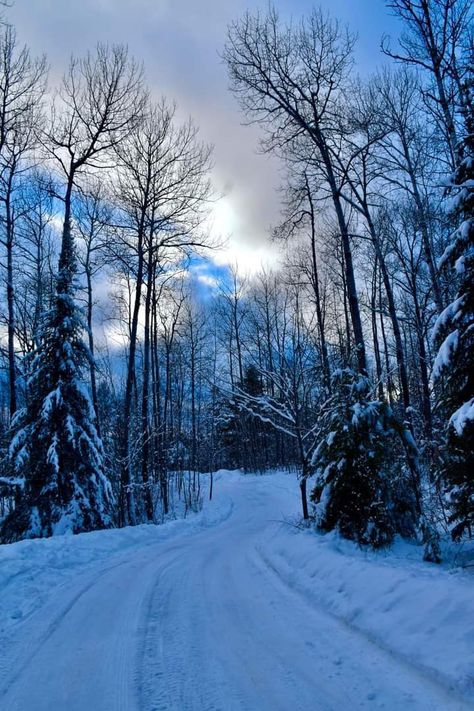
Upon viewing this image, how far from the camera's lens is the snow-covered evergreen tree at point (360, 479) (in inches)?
286

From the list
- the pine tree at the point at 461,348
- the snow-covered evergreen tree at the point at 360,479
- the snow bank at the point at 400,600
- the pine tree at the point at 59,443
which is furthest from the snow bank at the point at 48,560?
the pine tree at the point at 461,348

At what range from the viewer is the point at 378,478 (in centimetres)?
739

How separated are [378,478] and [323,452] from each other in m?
1.19

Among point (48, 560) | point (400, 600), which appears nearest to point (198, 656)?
point (400, 600)

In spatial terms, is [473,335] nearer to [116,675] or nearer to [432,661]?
[432,661]

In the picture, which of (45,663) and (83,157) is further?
(83,157)

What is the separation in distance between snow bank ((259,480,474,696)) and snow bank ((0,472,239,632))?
11.1 feet

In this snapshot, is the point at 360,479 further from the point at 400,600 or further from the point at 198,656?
the point at 198,656

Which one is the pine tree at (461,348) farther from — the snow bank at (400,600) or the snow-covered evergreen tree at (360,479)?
the snow-covered evergreen tree at (360,479)

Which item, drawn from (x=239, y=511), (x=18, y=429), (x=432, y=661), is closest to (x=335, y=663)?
(x=432, y=661)

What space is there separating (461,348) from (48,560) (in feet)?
24.3

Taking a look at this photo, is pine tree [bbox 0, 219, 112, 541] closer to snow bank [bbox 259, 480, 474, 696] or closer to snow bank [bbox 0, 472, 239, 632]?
snow bank [bbox 0, 472, 239, 632]

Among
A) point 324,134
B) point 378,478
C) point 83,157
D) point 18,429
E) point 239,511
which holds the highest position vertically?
point 83,157

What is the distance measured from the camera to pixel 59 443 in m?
Result: 11.7
